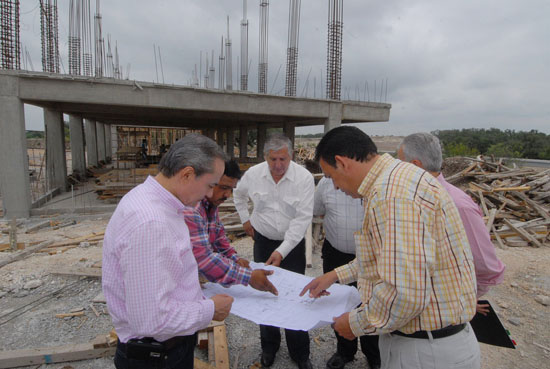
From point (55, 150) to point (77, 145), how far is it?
3.54 metres

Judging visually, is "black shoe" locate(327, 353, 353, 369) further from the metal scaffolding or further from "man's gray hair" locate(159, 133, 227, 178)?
the metal scaffolding

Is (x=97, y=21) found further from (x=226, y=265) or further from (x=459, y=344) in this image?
(x=459, y=344)

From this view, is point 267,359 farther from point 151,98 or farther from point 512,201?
point 151,98

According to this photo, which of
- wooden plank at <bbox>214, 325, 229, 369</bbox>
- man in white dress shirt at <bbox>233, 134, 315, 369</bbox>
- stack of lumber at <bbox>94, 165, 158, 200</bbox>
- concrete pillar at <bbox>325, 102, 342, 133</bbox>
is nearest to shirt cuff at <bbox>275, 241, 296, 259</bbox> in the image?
man in white dress shirt at <bbox>233, 134, 315, 369</bbox>

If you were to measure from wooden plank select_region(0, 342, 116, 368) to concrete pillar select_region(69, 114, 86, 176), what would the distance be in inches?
572

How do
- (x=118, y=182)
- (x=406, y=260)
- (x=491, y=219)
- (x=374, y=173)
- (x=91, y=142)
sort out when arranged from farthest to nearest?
(x=91, y=142) → (x=118, y=182) → (x=491, y=219) → (x=374, y=173) → (x=406, y=260)

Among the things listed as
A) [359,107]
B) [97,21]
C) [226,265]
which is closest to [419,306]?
[226,265]

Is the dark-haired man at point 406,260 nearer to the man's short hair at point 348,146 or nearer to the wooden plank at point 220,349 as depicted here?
the man's short hair at point 348,146

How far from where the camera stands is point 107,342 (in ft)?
10.3

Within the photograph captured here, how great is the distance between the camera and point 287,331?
9.75 feet

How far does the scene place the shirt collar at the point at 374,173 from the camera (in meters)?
1.29

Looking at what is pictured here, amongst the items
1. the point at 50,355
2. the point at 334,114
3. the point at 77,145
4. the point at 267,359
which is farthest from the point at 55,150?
the point at 267,359

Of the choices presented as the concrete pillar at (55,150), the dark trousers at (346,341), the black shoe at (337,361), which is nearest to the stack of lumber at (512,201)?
the dark trousers at (346,341)

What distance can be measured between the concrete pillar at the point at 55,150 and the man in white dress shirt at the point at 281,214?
11636 millimetres
